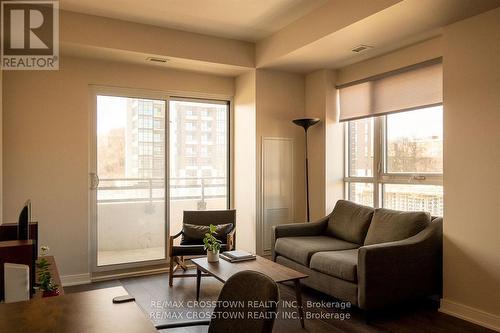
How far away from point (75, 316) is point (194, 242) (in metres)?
2.87

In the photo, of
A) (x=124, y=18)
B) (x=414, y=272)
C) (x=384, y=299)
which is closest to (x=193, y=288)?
(x=384, y=299)

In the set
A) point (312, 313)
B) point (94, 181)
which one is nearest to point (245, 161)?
point (94, 181)

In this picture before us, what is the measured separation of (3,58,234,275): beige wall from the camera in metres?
3.93

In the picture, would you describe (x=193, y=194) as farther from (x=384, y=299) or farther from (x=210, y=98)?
(x=384, y=299)

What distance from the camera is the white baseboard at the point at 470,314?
2.95 meters

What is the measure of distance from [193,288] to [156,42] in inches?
110

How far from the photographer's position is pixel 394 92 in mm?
4062

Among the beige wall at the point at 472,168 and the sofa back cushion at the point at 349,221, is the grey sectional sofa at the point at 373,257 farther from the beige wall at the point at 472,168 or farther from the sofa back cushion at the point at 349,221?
the beige wall at the point at 472,168

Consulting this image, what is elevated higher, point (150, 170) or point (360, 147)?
point (360, 147)

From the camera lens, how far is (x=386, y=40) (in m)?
3.69

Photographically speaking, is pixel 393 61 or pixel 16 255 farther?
pixel 393 61

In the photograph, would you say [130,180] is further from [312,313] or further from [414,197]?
[414,197]

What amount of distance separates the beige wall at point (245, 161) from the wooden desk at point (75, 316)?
321 centimetres

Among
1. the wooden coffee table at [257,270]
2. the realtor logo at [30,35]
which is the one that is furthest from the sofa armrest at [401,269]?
the realtor logo at [30,35]
